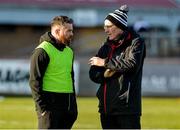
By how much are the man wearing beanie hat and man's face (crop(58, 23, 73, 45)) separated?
37 cm

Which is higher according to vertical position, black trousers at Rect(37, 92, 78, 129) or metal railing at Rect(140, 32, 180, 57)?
metal railing at Rect(140, 32, 180, 57)

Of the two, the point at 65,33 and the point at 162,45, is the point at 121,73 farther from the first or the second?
the point at 162,45

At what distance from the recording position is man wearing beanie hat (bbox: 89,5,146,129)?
7402 mm

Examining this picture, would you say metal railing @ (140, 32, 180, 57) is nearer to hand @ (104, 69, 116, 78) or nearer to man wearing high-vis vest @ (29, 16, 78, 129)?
man wearing high-vis vest @ (29, 16, 78, 129)

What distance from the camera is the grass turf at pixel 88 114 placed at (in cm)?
Answer: 1388

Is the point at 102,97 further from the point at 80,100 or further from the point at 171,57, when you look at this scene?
the point at 171,57

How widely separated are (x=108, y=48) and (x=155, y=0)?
32849mm

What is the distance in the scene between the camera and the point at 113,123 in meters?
7.59

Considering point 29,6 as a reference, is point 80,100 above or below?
below

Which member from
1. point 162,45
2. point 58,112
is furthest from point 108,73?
point 162,45

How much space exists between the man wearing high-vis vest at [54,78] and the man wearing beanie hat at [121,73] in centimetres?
38

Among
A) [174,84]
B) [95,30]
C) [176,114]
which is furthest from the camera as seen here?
[95,30]

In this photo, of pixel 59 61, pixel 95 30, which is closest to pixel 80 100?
pixel 59 61

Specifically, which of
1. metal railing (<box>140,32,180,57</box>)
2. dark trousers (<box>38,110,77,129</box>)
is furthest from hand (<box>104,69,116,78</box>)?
metal railing (<box>140,32,180,57</box>)
